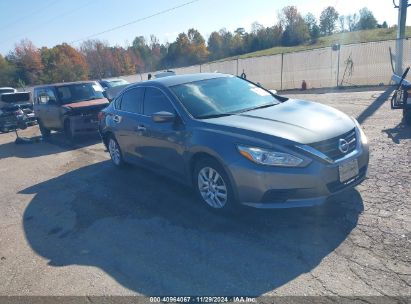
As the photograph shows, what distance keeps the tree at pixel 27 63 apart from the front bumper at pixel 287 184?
6462cm

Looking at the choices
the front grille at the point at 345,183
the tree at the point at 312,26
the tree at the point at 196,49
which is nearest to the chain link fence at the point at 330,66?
the front grille at the point at 345,183

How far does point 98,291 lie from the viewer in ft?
10.1

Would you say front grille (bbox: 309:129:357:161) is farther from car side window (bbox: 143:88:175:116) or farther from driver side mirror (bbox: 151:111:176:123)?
car side window (bbox: 143:88:175:116)

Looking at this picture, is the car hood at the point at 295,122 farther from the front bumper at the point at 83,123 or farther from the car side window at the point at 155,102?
the front bumper at the point at 83,123

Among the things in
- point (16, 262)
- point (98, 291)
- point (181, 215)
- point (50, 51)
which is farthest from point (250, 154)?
point (50, 51)

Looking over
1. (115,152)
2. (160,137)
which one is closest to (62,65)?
(115,152)

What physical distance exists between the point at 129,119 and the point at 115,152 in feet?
3.82

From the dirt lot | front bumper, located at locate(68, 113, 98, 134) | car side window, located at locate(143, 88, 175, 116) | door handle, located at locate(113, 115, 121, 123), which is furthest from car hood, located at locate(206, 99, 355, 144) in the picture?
front bumper, located at locate(68, 113, 98, 134)

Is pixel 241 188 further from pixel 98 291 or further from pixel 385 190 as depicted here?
pixel 385 190

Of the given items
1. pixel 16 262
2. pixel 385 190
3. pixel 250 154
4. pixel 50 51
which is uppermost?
pixel 50 51

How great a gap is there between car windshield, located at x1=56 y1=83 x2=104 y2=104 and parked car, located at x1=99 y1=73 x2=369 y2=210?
5.65 metres

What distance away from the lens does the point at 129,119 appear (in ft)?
18.8

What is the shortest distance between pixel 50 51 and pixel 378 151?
6973 cm

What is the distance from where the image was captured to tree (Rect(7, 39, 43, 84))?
200 ft
